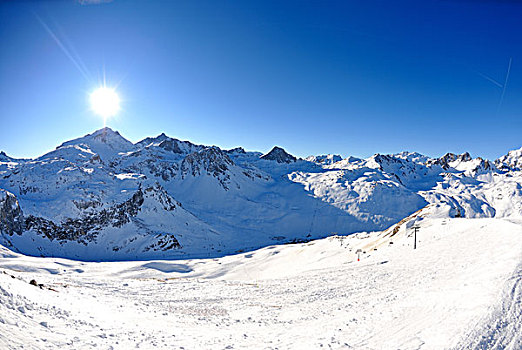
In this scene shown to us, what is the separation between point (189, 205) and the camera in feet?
413

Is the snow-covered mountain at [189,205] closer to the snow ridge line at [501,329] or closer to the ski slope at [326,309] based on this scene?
the ski slope at [326,309]

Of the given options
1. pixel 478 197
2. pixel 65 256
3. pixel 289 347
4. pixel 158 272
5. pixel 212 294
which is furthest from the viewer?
pixel 478 197

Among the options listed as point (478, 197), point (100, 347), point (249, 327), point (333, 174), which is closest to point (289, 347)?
point (249, 327)

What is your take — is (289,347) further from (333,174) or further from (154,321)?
(333,174)

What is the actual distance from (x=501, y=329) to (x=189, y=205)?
414ft

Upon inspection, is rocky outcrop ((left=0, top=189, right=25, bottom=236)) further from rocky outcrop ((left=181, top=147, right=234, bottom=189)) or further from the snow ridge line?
rocky outcrop ((left=181, top=147, right=234, bottom=189))

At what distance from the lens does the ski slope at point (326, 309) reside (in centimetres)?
924

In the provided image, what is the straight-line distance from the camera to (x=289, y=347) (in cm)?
1057

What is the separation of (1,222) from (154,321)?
219 feet

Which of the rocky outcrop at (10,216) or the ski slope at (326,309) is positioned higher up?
the rocky outcrop at (10,216)

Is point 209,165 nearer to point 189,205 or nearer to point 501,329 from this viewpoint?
point 189,205

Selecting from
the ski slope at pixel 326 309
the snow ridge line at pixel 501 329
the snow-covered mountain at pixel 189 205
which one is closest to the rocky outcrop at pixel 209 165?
the snow-covered mountain at pixel 189 205

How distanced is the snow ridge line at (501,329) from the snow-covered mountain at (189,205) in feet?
131

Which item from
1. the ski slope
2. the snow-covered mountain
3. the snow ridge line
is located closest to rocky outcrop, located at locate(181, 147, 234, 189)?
the snow-covered mountain
